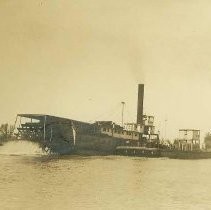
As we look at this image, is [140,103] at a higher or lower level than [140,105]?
higher

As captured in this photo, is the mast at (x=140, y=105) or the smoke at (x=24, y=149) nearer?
the smoke at (x=24, y=149)

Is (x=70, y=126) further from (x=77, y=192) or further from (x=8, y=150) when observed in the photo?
(x=77, y=192)

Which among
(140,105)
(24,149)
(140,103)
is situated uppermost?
(140,103)

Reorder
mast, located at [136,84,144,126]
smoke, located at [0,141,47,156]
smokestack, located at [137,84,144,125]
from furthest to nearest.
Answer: mast, located at [136,84,144,126], smokestack, located at [137,84,144,125], smoke, located at [0,141,47,156]

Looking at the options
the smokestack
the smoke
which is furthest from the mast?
the smoke

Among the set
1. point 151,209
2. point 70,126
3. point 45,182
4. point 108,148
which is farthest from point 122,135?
point 151,209

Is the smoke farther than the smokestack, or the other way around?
the smokestack

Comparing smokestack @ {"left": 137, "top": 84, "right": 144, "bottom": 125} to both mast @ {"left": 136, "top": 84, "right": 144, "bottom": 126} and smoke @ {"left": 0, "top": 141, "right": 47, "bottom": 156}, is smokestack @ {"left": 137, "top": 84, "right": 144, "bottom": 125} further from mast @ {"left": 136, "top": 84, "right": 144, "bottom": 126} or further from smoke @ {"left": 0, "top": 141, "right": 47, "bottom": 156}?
smoke @ {"left": 0, "top": 141, "right": 47, "bottom": 156}

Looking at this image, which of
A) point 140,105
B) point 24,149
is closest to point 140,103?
point 140,105

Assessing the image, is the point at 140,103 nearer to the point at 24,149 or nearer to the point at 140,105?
the point at 140,105

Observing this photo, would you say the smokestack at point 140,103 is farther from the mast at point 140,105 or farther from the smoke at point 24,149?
the smoke at point 24,149

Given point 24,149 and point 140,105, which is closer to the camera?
point 24,149

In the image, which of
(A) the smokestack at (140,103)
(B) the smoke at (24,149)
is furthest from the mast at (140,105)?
(B) the smoke at (24,149)
